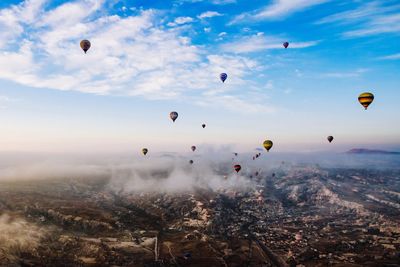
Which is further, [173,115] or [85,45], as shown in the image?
[173,115]

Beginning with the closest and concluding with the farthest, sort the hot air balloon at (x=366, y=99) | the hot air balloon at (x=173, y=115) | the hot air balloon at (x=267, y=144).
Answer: the hot air balloon at (x=366, y=99) < the hot air balloon at (x=173, y=115) < the hot air balloon at (x=267, y=144)

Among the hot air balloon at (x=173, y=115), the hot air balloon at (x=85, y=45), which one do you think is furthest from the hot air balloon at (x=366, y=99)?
the hot air balloon at (x=85, y=45)

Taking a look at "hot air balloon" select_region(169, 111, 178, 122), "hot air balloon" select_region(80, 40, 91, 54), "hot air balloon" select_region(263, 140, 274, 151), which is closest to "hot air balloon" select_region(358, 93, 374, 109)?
"hot air balloon" select_region(263, 140, 274, 151)

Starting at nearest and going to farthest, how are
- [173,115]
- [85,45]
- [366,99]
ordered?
[85,45]
[366,99]
[173,115]

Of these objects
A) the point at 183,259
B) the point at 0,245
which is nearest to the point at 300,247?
the point at 183,259

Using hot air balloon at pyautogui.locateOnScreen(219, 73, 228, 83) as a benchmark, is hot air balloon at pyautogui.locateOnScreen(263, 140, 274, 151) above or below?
below

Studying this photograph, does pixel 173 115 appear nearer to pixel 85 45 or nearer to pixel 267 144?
pixel 267 144

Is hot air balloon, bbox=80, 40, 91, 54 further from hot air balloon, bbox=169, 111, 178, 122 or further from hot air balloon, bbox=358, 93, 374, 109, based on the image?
hot air balloon, bbox=358, 93, 374, 109

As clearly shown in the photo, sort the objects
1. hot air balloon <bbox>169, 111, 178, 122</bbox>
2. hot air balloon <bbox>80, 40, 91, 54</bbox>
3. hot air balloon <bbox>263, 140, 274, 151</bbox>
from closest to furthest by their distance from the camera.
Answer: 1. hot air balloon <bbox>80, 40, 91, 54</bbox>
2. hot air balloon <bbox>169, 111, 178, 122</bbox>
3. hot air balloon <bbox>263, 140, 274, 151</bbox>

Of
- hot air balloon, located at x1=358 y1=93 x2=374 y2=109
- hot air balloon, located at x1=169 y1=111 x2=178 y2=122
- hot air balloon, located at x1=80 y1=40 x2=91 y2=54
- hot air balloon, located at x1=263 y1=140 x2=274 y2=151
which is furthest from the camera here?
hot air balloon, located at x1=263 y1=140 x2=274 y2=151

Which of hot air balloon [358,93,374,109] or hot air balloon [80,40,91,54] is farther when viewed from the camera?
hot air balloon [358,93,374,109]

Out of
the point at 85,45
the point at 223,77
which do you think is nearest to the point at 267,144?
the point at 223,77

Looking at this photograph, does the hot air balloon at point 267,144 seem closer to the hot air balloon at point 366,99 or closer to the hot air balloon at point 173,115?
the hot air balloon at point 173,115
